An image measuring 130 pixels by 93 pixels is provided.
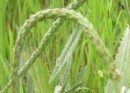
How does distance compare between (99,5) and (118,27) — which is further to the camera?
(118,27)

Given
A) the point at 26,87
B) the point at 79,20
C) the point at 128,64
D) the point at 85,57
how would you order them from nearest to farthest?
the point at 79,20 < the point at 128,64 < the point at 26,87 < the point at 85,57

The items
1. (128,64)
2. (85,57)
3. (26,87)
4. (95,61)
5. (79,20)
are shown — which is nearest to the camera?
(79,20)

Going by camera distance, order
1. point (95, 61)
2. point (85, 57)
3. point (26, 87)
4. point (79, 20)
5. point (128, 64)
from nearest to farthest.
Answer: point (79, 20)
point (128, 64)
point (26, 87)
point (95, 61)
point (85, 57)

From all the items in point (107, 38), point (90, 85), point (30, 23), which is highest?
point (30, 23)

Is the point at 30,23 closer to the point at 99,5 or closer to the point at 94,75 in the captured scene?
the point at 94,75

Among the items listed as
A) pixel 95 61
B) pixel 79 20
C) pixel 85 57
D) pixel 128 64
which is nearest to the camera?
pixel 79 20

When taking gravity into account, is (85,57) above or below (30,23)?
below

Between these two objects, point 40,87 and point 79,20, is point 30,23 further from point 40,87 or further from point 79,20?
point 40,87

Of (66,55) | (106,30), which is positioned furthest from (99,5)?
(66,55)

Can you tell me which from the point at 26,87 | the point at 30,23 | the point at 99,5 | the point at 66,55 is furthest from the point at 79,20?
the point at 99,5
